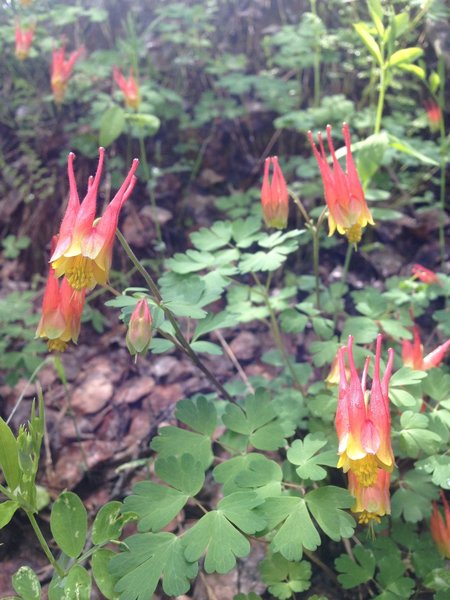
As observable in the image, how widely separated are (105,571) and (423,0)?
3055mm

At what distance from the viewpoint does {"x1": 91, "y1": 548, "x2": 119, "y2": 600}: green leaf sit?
1461 millimetres

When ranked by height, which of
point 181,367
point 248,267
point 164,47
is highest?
point 164,47

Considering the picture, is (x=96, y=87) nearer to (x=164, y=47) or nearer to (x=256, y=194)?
(x=164, y=47)

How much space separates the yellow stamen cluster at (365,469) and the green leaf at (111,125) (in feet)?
8.75

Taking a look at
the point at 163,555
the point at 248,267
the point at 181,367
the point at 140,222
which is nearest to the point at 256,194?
the point at 140,222

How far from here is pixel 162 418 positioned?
252 cm

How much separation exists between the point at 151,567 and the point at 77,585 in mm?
201

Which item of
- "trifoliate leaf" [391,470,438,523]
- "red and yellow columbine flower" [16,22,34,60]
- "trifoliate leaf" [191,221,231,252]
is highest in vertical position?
"red and yellow columbine flower" [16,22,34,60]

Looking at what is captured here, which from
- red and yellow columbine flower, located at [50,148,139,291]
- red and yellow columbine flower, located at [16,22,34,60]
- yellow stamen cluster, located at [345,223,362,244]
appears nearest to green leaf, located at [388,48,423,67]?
yellow stamen cluster, located at [345,223,362,244]

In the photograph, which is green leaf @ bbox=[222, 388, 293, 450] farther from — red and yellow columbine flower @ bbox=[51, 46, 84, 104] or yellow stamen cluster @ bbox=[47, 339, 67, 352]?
red and yellow columbine flower @ bbox=[51, 46, 84, 104]

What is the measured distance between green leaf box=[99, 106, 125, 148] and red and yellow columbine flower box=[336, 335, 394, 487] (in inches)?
98.5

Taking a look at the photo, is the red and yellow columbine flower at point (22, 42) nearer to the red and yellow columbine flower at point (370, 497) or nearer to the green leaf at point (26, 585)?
the green leaf at point (26, 585)

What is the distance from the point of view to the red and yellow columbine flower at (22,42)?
399 cm

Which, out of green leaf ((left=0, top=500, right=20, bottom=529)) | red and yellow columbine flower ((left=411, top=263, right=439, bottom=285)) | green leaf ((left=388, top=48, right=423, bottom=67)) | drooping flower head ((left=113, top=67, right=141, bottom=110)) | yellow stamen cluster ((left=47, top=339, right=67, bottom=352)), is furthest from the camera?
drooping flower head ((left=113, top=67, right=141, bottom=110))
